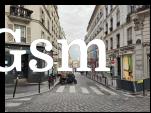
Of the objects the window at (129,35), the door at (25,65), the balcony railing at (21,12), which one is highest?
the balcony railing at (21,12)

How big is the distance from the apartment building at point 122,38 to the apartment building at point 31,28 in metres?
1.24

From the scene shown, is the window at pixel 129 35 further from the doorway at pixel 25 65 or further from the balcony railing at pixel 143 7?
the doorway at pixel 25 65

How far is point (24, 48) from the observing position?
973 cm

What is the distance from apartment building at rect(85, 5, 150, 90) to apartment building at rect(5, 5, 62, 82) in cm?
124

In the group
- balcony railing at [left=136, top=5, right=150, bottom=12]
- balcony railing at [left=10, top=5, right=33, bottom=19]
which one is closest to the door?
balcony railing at [left=10, top=5, right=33, bottom=19]

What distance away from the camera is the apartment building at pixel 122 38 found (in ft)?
28.4

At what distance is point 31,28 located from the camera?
10531 millimetres

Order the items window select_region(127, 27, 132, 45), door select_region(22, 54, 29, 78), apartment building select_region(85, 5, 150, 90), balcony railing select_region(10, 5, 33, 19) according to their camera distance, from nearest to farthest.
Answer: apartment building select_region(85, 5, 150, 90), window select_region(127, 27, 132, 45), door select_region(22, 54, 29, 78), balcony railing select_region(10, 5, 33, 19)

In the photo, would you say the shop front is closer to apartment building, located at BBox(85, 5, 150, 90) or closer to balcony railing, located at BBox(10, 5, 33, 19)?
balcony railing, located at BBox(10, 5, 33, 19)

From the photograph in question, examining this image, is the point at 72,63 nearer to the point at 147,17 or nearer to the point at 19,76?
the point at 19,76

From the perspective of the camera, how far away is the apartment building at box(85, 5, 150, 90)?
866cm

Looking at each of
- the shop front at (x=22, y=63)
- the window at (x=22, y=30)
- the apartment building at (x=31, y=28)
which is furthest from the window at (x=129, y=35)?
the window at (x=22, y=30)
